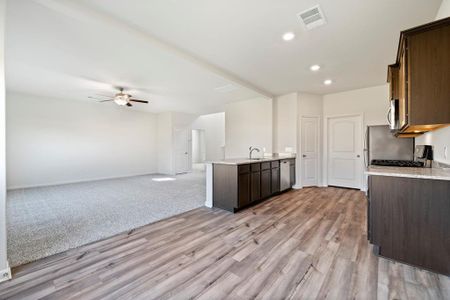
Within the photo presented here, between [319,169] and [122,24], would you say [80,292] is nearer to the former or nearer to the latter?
[122,24]

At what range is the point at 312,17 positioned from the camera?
238 cm

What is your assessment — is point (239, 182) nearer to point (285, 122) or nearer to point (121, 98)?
point (285, 122)

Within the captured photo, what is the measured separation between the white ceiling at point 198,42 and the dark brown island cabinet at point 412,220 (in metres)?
2.00

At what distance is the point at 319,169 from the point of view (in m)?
5.73

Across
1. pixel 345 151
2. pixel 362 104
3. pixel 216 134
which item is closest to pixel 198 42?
pixel 362 104

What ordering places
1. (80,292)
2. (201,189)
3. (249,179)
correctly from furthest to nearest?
(201,189), (249,179), (80,292)

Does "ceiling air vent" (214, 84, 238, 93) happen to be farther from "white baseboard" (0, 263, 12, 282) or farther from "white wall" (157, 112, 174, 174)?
"white baseboard" (0, 263, 12, 282)

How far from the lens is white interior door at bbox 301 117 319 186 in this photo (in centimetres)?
556

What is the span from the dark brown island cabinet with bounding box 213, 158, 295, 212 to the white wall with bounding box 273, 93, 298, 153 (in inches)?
61.1

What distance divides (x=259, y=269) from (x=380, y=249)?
1.35m

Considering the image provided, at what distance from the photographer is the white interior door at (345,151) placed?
207 inches

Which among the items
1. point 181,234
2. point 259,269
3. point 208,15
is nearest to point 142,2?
point 208,15

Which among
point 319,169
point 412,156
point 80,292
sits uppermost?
point 412,156

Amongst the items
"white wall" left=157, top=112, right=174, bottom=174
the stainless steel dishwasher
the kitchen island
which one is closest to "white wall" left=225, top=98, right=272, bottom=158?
the stainless steel dishwasher
